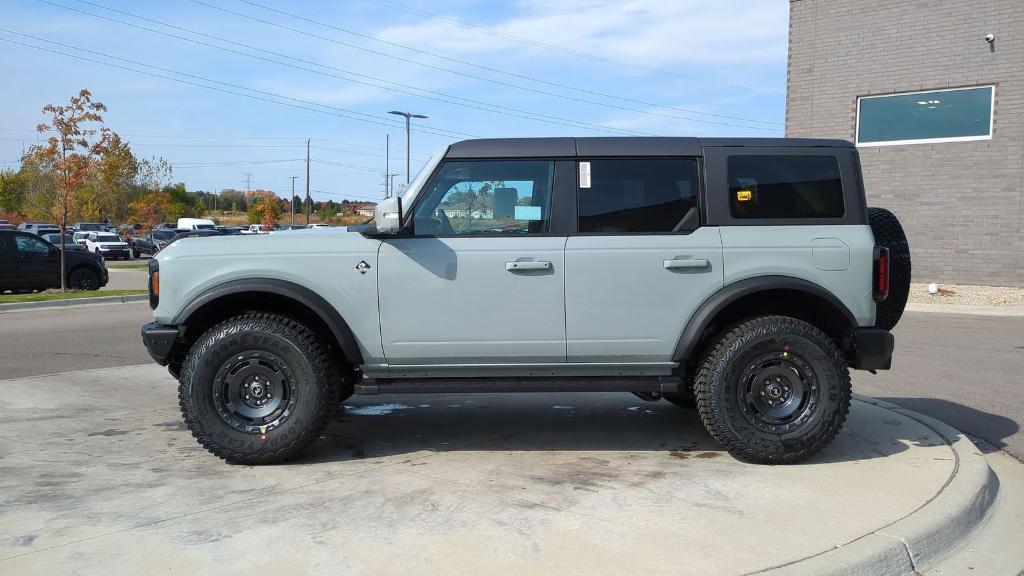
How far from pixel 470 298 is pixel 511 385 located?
0.60m

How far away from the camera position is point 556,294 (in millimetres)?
5293

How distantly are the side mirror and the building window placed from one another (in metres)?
18.3

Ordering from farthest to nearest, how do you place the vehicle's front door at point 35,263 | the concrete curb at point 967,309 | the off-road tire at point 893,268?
1. the vehicle's front door at point 35,263
2. the concrete curb at point 967,309
3. the off-road tire at point 893,268

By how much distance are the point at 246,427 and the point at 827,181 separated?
12.9ft

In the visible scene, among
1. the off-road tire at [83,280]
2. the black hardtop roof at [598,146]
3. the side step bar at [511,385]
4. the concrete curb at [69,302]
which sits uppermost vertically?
the black hardtop roof at [598,146]

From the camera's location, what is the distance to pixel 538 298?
5293mm

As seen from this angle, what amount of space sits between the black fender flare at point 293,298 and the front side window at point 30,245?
1743 cm

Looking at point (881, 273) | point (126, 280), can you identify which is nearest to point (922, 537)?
point (881, 273)

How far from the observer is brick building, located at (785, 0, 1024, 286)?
750 inches

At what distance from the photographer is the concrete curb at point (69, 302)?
16984 mm

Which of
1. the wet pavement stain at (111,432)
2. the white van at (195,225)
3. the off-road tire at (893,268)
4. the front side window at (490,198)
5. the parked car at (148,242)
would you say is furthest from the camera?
the white van at (195,225)

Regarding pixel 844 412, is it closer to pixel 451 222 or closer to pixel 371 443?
pixel 451 222

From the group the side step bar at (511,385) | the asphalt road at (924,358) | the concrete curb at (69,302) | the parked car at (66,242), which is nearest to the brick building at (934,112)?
the asphalt road at (924,358)

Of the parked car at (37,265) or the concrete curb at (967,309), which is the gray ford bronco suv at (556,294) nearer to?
the concrete curb at (967,309)
